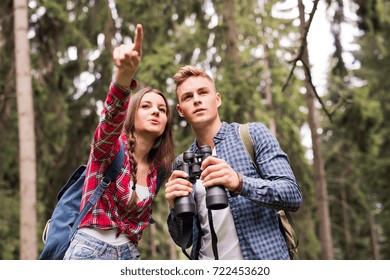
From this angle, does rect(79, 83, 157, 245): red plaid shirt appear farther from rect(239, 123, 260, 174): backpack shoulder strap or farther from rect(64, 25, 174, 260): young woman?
rect(239, 123, 260, 174): backpack shoulder strap

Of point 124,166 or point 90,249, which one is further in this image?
point 124,166

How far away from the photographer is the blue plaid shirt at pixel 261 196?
226cm

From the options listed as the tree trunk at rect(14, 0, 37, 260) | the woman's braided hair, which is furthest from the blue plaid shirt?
the tree trunk at rect(14, 0, 37, 260)

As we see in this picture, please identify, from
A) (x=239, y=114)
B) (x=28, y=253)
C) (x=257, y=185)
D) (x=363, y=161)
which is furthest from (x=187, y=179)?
(x=363, y=161)

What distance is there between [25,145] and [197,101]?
202 inches

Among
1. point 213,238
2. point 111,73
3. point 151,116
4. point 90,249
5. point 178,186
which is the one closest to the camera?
point 178,186

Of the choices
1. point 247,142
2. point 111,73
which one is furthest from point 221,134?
point 111,73

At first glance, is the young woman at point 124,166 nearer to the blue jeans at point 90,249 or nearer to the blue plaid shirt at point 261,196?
the blue jeans at point 90,249

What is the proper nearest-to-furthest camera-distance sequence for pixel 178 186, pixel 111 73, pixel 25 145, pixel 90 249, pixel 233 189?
1. pixel 233 189
2. pixel 178 186
3. pixel 90 249
4. pixel 25 145
5. pixel 111 73

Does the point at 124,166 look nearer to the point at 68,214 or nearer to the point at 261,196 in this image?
the point at 68,214

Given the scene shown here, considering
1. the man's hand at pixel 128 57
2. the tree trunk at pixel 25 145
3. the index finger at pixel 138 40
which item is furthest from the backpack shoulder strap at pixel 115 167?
the tree trunk at pixel 25 145

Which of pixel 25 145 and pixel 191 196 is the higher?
pixel 25 145

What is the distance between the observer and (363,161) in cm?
1441

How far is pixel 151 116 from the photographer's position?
2.96 m
